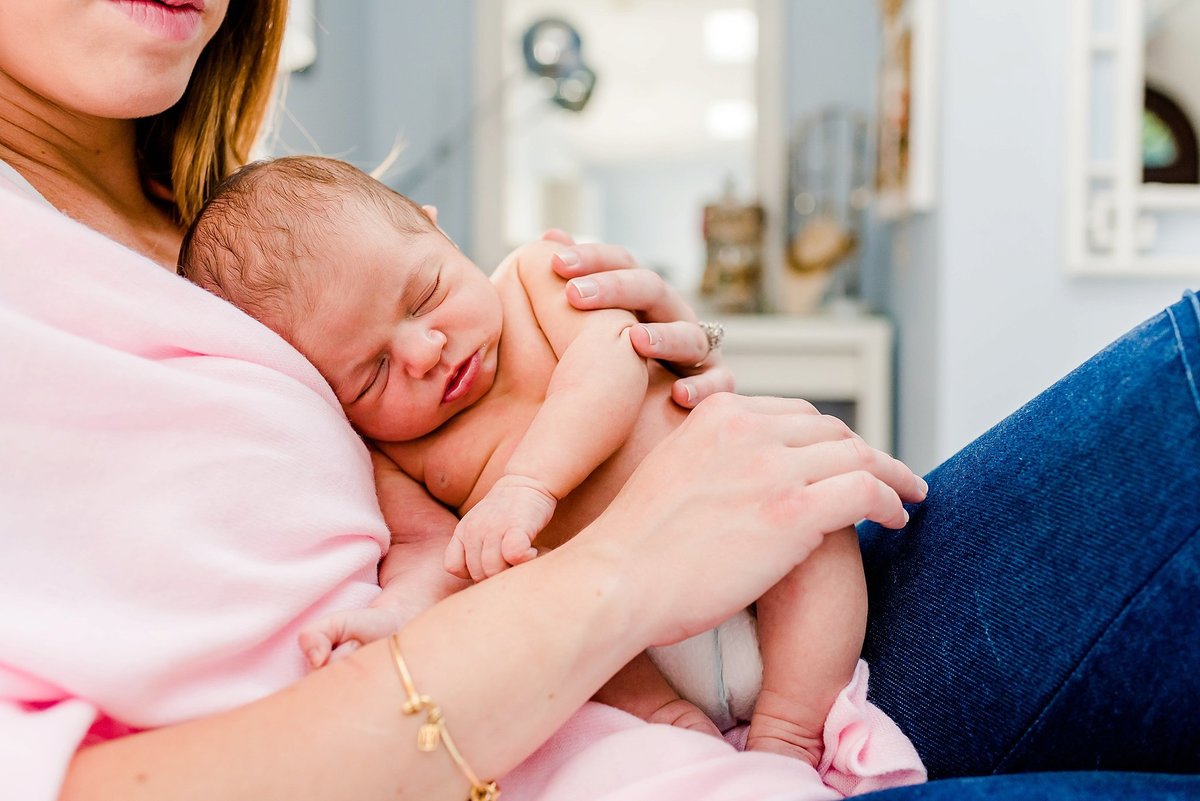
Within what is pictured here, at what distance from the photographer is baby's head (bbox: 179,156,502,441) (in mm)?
842

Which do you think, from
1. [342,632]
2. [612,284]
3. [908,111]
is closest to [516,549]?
[342,632]

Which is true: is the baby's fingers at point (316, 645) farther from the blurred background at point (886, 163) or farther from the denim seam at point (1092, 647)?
the blurred background at point (886, 163)

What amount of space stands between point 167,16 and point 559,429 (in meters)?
0.48

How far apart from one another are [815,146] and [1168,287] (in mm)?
1481

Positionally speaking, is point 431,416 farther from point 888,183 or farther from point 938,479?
point 888,183

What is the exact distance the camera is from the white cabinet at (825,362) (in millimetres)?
2926

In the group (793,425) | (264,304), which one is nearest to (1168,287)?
(793,425)

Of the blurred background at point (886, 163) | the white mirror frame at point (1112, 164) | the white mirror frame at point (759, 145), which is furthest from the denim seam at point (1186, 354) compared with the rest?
the white mirror frame at point (759, 145)

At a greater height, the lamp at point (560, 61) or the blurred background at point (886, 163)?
the lamp at point (560, 61)

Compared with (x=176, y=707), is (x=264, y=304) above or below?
above

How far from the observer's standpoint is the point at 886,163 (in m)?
2.94

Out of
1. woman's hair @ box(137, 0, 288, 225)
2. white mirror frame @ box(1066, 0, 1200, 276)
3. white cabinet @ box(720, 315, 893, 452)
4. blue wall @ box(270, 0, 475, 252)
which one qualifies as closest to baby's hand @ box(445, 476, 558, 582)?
woman's hair @ box(137, 0, 288, 225)

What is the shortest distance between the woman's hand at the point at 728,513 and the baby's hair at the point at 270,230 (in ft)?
1.21

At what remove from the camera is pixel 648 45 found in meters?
5.95
